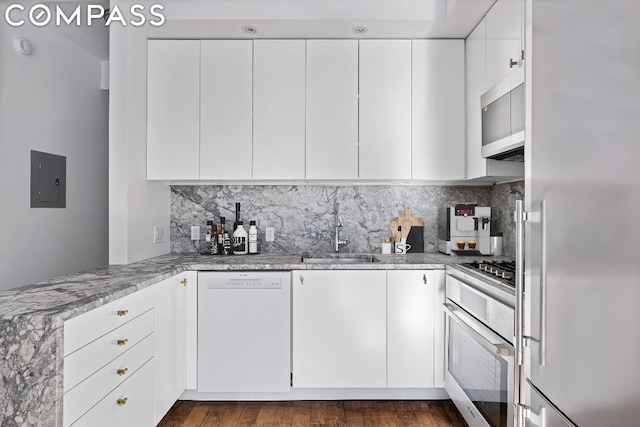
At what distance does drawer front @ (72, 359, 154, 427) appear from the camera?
156cm

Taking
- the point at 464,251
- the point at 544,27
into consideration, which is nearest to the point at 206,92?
the point at 464,251

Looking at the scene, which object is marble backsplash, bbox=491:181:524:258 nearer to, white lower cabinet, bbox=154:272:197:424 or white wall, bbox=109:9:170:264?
white lower cabinet, bbox=154:272:197:424

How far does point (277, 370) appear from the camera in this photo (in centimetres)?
254

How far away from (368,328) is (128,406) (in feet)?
4.48

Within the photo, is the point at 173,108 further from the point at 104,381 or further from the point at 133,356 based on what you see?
the point at 104,381

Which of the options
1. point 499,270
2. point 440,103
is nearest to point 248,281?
point 499,270

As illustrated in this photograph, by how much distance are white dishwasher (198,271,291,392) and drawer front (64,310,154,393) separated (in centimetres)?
53

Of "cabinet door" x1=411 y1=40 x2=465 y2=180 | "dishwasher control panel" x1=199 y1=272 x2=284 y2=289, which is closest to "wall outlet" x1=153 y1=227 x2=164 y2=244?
"dishwasher control panel" x1=199 y1=272 x2=284 y2=289

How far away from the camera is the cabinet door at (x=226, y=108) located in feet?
9.30

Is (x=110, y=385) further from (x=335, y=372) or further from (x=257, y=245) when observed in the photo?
(x=257, y=245)

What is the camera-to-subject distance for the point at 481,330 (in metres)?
1.92

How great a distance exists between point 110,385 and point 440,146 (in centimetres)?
234

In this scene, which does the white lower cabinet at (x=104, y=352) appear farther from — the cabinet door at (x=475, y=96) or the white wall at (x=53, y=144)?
the cabinet door at (x=475, y=96)

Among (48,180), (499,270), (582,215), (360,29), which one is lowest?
(499,270)
